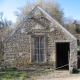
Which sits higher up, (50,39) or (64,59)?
(50,39)

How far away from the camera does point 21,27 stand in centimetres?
1831

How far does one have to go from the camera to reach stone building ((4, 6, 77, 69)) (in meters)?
18.0

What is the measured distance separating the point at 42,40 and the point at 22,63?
255 centimetres

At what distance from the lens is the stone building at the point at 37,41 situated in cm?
1795

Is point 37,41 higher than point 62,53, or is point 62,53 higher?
point 37,41

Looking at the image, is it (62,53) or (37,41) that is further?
(62,53)

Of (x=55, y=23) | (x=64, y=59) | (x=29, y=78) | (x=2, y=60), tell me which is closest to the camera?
(x=29, y=78)

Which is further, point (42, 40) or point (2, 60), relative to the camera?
point (2, 60)

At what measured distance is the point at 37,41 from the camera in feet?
60.0

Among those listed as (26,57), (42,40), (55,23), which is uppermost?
(55,23)

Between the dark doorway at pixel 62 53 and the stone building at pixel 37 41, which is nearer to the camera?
the stone building at pixel 37 41

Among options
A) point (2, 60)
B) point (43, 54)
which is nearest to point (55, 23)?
point (43, 54)

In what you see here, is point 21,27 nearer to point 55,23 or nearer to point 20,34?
point 20,34

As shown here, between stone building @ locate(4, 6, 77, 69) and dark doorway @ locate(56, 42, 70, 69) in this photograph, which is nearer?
stone building @ locate(4, 6, 77, 69)
